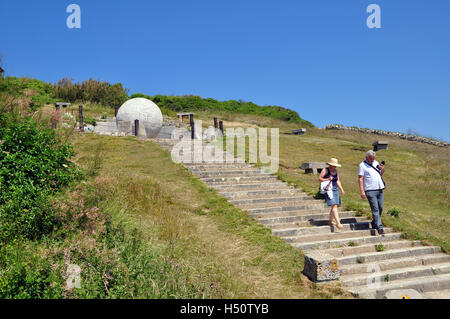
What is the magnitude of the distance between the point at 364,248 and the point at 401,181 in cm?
1023

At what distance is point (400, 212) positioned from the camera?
10.0 meters

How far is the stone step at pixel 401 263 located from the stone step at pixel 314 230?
4.91 ft

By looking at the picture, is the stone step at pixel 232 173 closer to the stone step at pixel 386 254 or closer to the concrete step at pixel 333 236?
the concrete step at pixel 333 236

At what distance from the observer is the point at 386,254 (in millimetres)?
7031

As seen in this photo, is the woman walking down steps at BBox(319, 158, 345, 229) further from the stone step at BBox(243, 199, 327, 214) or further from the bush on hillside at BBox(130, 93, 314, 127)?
the bush on hillside at BBox(130, 93, 314, 127)

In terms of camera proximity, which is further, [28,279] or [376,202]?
[376,202]

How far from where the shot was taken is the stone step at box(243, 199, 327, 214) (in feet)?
30.6

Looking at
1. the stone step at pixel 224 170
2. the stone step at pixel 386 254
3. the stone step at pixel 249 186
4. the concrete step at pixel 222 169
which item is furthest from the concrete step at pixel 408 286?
the concrete step at pixel 222 169

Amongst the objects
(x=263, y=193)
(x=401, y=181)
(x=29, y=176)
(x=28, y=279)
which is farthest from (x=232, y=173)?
(x=28, y=279)

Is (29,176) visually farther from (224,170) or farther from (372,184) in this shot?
(224,170)

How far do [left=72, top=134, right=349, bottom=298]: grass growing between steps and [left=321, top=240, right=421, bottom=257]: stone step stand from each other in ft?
2.92

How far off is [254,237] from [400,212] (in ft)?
18.5
